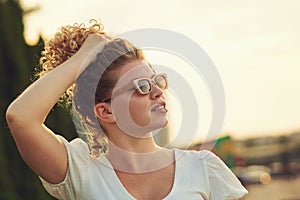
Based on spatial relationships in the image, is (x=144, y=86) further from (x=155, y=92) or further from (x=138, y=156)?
(x=138, y=156)

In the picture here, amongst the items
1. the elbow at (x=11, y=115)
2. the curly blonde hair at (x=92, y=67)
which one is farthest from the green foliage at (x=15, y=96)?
the elbow at (x=11, y=115)

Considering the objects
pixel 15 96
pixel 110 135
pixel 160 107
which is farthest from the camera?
pixel 15 96

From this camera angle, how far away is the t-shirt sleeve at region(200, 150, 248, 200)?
3471 millimetres

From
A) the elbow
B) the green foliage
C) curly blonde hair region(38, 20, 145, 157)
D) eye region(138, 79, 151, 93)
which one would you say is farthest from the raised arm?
the green foliage

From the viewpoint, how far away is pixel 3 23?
7547mm

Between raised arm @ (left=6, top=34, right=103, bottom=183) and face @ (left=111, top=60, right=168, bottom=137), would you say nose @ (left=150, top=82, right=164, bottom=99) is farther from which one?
raised arm @ (left=6, top=34, right=103, bottom=183)

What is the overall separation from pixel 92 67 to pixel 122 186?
0.46m

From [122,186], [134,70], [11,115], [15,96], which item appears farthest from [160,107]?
[15,96]

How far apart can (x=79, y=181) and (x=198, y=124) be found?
1.58ft

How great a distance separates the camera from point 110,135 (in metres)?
3.56

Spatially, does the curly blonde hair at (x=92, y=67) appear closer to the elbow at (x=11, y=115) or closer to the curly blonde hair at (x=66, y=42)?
the curly blonde hair at (x=66, y=42)

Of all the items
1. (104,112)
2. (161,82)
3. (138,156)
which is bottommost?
(138,156)

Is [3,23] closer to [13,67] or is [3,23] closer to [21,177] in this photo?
[13,67]

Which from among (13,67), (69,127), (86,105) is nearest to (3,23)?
(13,67)
